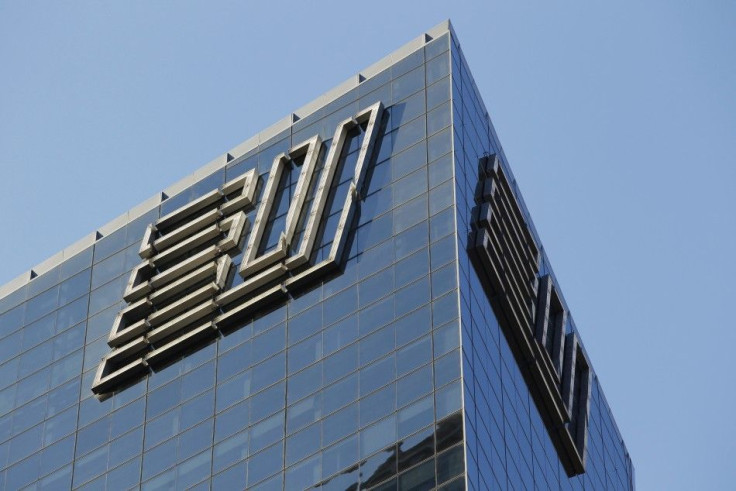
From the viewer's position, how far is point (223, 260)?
4210 inches

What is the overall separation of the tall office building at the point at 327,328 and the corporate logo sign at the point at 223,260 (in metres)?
0.12

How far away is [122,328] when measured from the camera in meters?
110

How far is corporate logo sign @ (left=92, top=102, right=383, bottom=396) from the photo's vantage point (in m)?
104

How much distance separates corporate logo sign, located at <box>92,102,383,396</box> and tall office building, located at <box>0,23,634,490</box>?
0.12 m

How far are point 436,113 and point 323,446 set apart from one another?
19.9m

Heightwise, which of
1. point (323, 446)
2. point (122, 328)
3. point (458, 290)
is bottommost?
point (323, 446)

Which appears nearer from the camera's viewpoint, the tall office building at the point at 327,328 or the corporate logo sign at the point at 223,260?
the tall office building at the point at 327,328

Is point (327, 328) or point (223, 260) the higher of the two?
point (223, 260)

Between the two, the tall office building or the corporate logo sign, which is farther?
the corporate logo sign

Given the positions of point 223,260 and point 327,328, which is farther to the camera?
point 223,260

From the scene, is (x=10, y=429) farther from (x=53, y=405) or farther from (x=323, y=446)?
(x=323, y=446)

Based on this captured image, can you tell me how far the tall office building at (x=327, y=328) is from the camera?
310ft

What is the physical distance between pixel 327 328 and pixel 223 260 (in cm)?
908

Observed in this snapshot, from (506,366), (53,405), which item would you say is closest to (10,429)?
(53,405)
